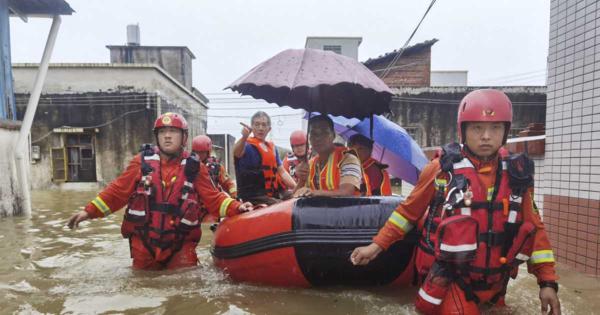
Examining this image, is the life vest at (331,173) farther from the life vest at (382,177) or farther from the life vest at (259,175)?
the life vest at (259,175)

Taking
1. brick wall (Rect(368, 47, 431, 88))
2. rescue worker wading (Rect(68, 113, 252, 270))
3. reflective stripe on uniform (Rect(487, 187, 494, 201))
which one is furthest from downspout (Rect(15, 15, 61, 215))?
brick wall (Rect(368, 47, 431, 88))

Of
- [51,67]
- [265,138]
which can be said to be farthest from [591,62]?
[51,67]

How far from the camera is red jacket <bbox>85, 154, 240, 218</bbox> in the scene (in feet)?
11.9

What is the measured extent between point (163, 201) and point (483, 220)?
8.72 ft

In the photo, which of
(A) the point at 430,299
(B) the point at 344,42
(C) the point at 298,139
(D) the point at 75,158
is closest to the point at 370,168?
(C) the point at 298,139

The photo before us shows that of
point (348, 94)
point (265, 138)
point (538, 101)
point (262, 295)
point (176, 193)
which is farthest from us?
point (538, 101)

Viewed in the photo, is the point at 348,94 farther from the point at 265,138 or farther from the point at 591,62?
the point at 591,62

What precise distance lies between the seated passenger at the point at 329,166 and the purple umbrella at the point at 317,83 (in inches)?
16.0

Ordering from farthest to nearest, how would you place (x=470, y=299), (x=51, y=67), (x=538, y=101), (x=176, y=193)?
(x=538, y=101) → (x=51, y=67) → (x=176, y=193) → (x=470, y=299)

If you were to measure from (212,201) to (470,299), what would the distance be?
235 centimetres

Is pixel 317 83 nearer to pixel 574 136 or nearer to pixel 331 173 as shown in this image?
pixel 331 173

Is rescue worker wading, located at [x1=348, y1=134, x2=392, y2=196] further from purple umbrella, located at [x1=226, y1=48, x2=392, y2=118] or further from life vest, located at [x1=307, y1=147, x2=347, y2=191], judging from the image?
life vest, located at [x1=307, y1=147, x2=347, y2=191]

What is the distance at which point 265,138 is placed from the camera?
496 centimetres

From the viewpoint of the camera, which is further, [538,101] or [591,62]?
[538,101]
